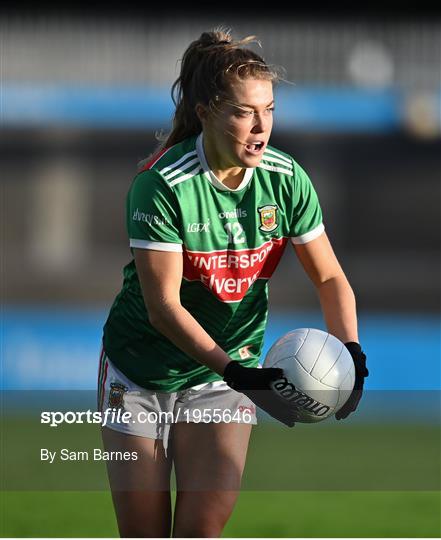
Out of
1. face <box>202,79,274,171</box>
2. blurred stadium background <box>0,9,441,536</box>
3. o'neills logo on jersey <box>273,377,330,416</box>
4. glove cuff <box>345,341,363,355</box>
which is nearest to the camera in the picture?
face <box>202,79,274,171</box>

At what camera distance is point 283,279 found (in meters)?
14.6

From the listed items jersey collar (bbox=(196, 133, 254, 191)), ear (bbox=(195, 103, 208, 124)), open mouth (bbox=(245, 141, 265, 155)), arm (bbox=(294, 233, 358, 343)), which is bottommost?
arm (bbox=(294, 233, 358, 343))

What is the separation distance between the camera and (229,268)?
4340 mm

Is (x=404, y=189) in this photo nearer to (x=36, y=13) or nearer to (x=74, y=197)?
(x=74, y=197)

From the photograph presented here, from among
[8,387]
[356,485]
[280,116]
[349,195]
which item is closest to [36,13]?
[280,116]

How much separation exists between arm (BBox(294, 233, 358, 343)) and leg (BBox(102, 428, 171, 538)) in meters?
0.83

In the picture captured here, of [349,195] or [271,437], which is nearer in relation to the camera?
[271,437]

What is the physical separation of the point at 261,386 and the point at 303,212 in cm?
70

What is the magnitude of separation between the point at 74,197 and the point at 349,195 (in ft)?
11.6

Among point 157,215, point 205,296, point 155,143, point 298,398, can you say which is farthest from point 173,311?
point 155,143

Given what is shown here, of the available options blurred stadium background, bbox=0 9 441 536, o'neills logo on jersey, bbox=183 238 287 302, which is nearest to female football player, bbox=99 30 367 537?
o'neills logo on jersey, bbox=183 238 287 302

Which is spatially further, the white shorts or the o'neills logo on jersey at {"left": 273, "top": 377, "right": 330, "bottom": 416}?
the white shorts

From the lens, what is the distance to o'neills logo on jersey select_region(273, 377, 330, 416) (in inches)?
167

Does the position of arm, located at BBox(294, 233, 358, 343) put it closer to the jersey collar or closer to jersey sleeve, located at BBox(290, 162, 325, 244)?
jersey sleeve, located at BBox(290, 162, 325, 244)
